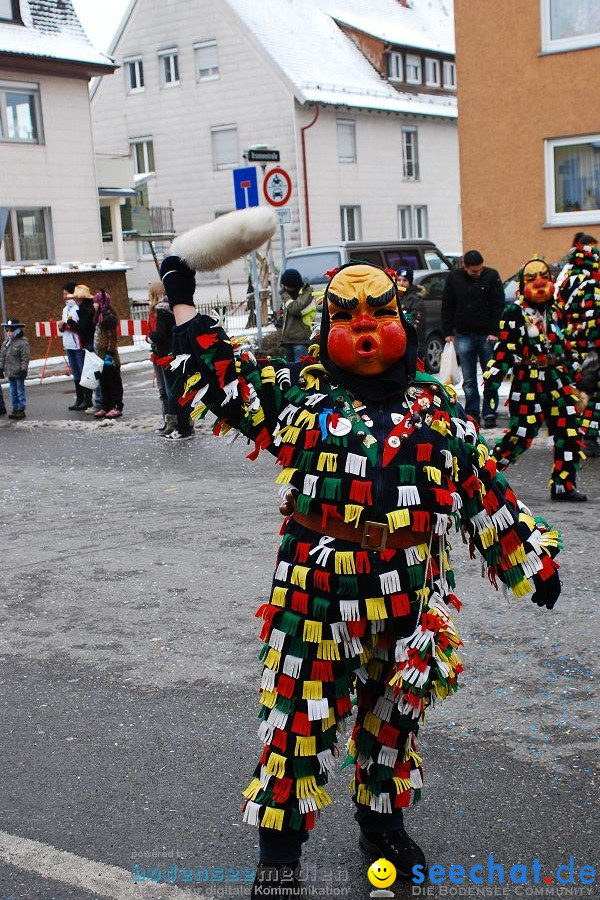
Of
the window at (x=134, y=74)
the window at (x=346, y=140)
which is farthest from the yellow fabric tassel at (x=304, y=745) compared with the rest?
the window at (x=134, y=74)

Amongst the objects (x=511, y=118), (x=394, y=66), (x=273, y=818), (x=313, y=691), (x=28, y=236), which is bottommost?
(x=273, y=818)

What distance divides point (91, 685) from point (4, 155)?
2110 centimetres

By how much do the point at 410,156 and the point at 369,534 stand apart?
36540 mm

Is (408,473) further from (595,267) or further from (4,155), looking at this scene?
(4,155)

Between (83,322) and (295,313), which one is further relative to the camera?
(83,322)

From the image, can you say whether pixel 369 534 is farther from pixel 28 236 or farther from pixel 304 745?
pixel 28 236

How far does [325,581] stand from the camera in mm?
3068

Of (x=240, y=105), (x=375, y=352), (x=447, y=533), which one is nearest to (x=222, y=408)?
(x=375, y=352)

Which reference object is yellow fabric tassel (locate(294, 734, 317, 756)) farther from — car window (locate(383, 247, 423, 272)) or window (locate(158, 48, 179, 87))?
window (locate(158, 48, 179, 87))

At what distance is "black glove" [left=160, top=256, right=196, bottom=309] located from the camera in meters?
3.24

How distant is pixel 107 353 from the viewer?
44.9 feet

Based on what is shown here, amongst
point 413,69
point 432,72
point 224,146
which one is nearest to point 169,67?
point 224,146

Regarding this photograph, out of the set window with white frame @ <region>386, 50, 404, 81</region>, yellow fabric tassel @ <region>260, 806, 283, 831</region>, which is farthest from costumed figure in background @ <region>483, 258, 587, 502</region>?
window with white frame @ <region>386, 50, 404, 81</region>

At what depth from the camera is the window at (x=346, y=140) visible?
3459 centimetres
